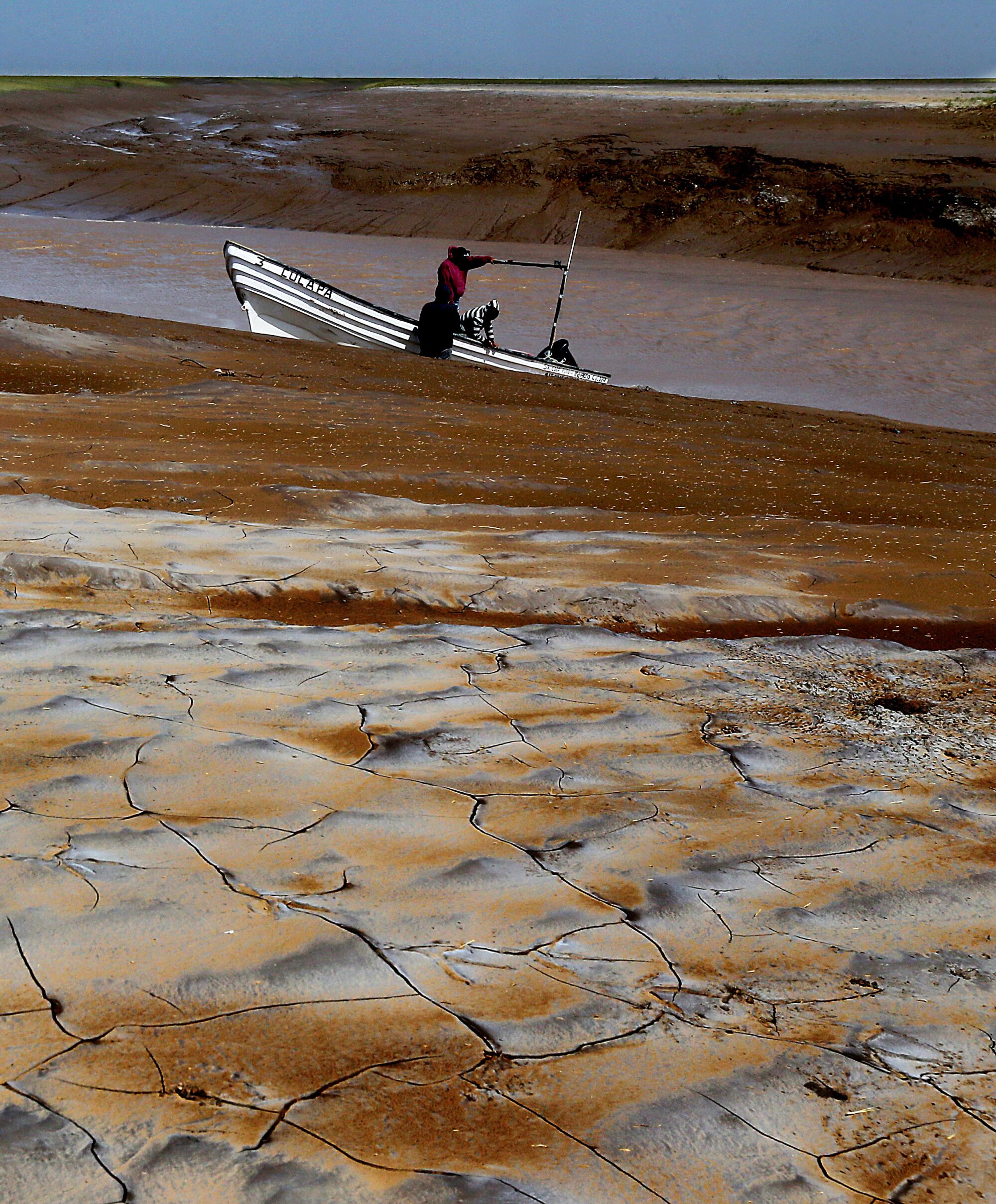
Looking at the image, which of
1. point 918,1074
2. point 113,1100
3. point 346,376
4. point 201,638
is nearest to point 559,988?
point 918,1074

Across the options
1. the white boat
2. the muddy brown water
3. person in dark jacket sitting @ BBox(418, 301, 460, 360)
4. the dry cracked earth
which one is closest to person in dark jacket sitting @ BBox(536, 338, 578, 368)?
the white boat

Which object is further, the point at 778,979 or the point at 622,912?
the point at 622,912

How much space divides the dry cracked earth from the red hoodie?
8220mm

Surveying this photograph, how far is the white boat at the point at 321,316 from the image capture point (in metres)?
13.3

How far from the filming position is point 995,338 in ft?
61.5

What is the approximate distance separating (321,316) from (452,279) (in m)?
1.86

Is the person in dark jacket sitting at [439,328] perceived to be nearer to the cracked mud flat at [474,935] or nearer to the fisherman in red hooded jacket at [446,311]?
the fisherman in red hooded jacket at [446,311]

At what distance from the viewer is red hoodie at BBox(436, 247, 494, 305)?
12.9m

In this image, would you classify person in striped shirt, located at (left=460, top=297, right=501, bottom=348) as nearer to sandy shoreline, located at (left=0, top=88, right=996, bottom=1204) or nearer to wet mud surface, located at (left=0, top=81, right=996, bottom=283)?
sandy shoreline, located at (left=0, top=88, right=996, bottom=1204)

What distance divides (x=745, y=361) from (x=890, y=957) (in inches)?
589

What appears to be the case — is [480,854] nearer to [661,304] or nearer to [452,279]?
[452,279]

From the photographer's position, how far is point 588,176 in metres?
31.6

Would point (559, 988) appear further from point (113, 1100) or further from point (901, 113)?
point (901, 113)

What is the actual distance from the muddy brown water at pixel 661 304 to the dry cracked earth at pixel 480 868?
998 centimetres
